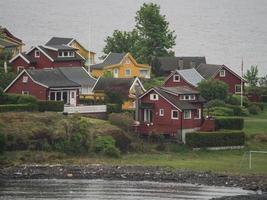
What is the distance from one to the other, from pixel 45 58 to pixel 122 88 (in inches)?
474

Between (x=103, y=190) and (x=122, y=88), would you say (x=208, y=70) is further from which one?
(x=103, y=190)

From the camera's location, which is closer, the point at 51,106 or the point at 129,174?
the point at 129,174

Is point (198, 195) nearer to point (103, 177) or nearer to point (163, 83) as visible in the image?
point (103, 177)

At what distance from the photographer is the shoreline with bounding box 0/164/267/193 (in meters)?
63.5

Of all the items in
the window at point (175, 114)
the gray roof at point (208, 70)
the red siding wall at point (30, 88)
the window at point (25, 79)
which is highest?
the gray roof at point (208, 70)

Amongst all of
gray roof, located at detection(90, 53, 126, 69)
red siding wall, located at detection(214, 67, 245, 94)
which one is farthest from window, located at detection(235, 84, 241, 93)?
gray roof, located at detection(90, 53, 126, 69)

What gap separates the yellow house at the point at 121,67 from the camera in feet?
345

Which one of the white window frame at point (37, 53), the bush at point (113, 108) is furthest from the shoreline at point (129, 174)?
the white window frame at point (37, 53)

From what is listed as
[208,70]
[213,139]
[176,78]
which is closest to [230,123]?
[213,139]

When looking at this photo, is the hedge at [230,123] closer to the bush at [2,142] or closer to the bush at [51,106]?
the bush at [51,106]

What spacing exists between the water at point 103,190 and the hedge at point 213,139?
1233 centimetres

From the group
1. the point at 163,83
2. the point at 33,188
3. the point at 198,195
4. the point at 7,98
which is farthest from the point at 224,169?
the point at 163,83

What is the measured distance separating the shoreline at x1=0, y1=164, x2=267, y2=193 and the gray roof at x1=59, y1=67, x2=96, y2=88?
2323cm

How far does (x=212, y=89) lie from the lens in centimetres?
8931
